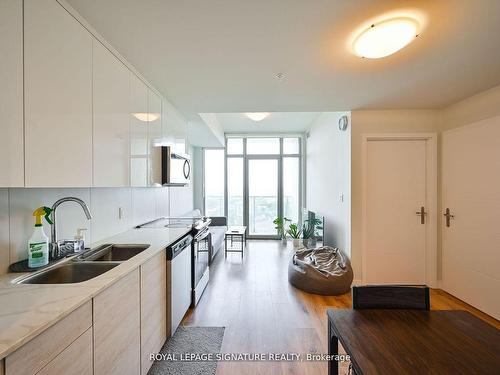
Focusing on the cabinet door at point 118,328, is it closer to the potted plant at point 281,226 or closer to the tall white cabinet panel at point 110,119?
the tall white cabinet panel at point 110,119

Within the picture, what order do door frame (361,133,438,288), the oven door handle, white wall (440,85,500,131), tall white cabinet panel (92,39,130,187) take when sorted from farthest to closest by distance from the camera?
1. door frame (361,133,438,288)
2. the oven door handle
3. white wall (440,85,500,131)
4. tall white cabinet panel (92,39,130,187)

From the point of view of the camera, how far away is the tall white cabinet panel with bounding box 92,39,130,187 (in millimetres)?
1530

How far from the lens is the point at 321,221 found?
13.2 ft

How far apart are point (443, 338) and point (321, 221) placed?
122 inches

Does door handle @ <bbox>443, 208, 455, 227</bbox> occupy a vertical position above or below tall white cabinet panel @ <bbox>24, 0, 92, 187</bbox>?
below

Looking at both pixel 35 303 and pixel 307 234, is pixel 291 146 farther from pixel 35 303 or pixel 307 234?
pixel 35 303

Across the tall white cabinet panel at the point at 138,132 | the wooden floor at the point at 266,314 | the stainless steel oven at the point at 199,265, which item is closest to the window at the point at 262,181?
the wooden floor at the point at 266,314

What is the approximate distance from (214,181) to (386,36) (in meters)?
5.00

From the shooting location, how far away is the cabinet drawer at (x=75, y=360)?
0.87m

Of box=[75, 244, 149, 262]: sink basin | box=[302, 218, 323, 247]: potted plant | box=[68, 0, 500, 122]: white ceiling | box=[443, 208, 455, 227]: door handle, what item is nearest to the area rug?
box=[75, 244, 149, 262]: sink basin

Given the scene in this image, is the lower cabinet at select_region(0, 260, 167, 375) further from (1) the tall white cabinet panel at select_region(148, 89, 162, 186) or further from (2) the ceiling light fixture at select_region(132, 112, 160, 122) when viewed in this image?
(2) the ceiling light fixture at select_region(132, 112, 160, 122)

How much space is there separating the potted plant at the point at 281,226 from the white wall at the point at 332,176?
849mm

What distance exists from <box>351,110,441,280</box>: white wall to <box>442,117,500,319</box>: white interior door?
0.30 m

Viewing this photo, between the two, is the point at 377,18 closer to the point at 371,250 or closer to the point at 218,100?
the point at 218,100
